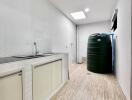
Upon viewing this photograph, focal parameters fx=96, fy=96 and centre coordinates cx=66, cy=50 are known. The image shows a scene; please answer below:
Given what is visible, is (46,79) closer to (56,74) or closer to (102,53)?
(56,74)

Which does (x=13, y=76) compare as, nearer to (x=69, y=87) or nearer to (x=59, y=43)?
(x=69, y=87)

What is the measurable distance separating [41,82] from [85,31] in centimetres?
453

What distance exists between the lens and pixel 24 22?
197 cm

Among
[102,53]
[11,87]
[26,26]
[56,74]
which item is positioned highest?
[26,26]

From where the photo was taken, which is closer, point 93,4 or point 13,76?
point 13,76

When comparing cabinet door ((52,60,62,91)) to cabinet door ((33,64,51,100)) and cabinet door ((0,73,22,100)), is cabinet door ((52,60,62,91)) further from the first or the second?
cabinet door ((0,73,22,100))

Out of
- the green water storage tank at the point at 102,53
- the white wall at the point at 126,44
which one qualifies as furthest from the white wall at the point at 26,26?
the white wall at the point at 126,44

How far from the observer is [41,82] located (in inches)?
62.0

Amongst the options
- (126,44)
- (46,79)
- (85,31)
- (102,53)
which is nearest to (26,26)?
(46,79)

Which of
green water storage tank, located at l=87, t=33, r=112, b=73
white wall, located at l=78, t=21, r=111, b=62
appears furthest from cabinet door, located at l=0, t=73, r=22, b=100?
white wall, located at l=78, t=21, r=111, b=62

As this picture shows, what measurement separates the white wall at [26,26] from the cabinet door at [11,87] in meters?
0.65

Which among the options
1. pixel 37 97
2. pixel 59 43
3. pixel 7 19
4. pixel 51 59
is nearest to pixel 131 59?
pixel 51 59

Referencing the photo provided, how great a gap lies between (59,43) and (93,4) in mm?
1736

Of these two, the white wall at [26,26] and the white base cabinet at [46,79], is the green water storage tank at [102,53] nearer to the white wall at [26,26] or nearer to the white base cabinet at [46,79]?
the white wall at [26,26]
